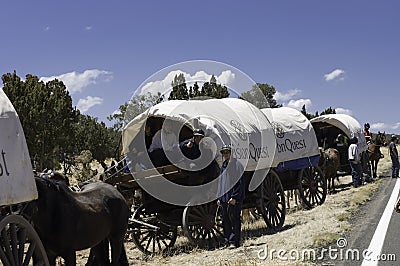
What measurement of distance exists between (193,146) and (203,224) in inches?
61.2

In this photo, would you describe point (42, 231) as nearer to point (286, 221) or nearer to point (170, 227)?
point (170, 227)

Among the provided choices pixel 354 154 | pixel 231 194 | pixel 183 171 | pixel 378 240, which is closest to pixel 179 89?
pixel 183 171

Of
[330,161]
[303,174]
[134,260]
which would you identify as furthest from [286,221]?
[330,161]

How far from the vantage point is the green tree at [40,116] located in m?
21.8

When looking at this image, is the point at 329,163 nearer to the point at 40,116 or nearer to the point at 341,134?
the point at 341,134

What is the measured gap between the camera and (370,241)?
8.26 metres

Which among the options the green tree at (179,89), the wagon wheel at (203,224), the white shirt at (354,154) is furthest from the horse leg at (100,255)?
the white shirt at (354,154)

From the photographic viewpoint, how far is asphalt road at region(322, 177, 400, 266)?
23.3 feet

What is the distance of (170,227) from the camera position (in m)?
10.4

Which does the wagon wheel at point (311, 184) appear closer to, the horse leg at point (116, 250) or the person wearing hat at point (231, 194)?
the person wearing hat at point (231, 194)

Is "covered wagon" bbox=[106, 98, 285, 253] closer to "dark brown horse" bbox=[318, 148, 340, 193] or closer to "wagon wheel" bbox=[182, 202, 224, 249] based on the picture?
"wagon wheel" bbox=[182, 202, 224, 249]

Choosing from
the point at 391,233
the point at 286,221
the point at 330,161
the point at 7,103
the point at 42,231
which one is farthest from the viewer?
the point at 330,161

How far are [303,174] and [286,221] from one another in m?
2.59

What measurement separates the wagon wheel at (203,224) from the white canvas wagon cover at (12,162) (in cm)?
540
